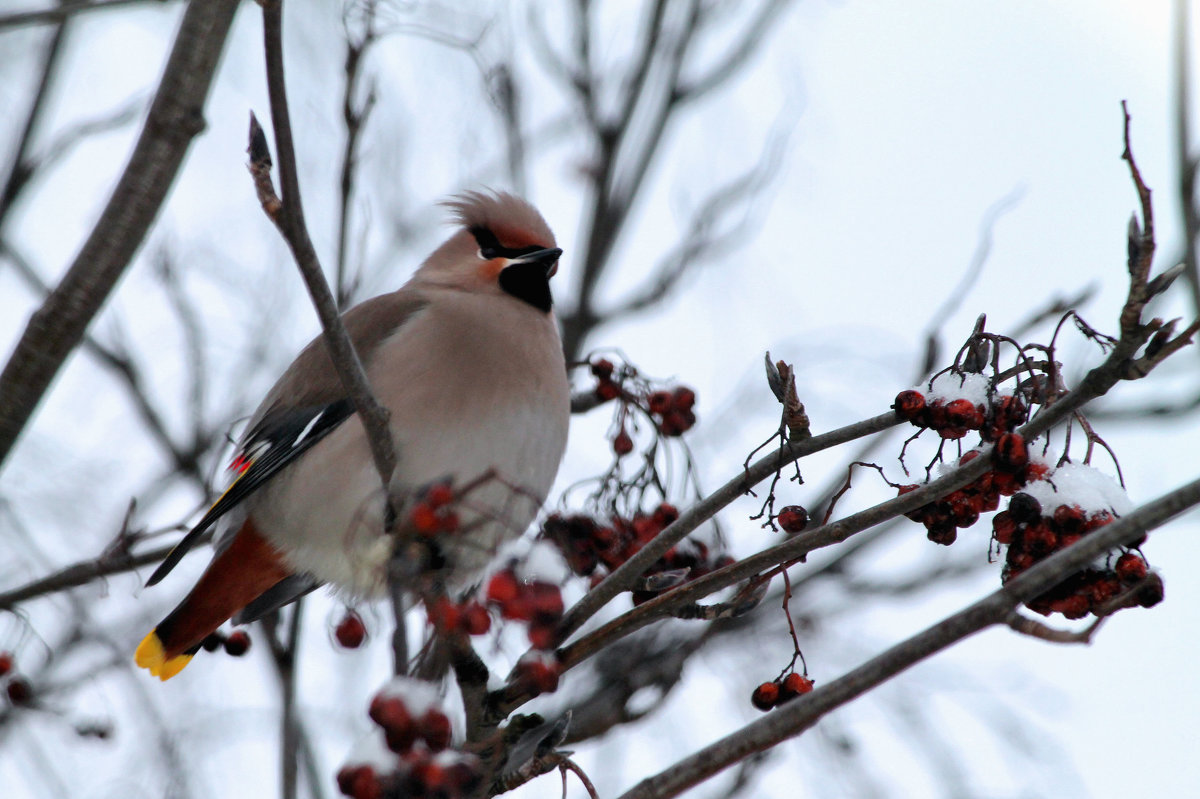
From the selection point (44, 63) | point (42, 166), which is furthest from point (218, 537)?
point (44, 63)

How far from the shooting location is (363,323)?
3.88 m

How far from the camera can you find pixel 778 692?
7.50ft

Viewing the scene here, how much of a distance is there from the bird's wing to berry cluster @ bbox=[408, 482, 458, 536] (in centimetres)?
144

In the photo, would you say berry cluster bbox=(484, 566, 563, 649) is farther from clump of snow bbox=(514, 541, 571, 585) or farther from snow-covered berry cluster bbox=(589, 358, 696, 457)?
snow-covered berry cluster bbox=(589, 358, 696, 457)

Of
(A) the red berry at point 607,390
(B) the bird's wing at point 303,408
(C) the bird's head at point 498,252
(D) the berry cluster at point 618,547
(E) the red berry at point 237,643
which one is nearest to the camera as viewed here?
(D) the berry cluster at point 618,547

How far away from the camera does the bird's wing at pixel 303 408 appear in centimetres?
354

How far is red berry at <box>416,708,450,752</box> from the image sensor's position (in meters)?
1.85

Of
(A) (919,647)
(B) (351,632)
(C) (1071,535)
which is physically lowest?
(A) (919,647)

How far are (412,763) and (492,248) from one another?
267cm

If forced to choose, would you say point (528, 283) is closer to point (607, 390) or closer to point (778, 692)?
point (607, 390)

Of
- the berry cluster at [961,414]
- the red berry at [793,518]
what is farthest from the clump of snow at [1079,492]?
the red berry at [793,518]

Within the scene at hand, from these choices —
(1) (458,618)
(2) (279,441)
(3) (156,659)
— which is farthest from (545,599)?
(3) (156,659)

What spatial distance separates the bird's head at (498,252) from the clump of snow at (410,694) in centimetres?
225

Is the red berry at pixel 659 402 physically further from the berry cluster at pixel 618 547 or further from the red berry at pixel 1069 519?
the red berry at pixel 1069 519
